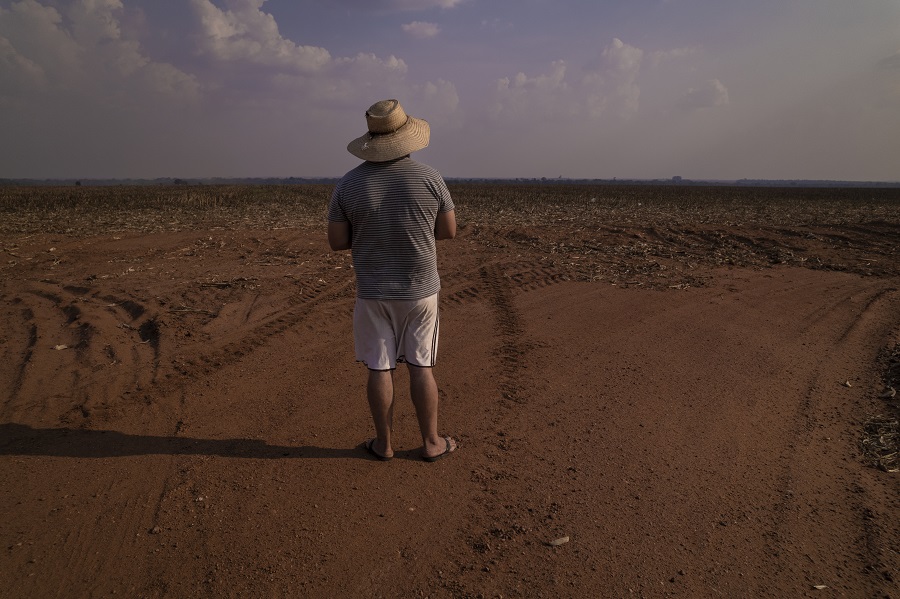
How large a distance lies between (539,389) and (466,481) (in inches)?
55.9

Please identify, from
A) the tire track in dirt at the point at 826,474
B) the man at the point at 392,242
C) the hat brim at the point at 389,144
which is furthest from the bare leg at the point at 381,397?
the tire track in dirt at the point at 826,474

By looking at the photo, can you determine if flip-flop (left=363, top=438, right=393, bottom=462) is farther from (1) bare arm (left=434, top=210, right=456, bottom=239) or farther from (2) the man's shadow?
(1) bare arm (left=434, top=210, right=456, bottom=239)

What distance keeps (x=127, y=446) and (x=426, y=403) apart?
A: 193cm

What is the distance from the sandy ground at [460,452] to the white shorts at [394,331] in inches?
26.6

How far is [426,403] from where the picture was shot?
321 centimetres

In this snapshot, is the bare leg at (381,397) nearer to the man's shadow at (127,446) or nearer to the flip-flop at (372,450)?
the flip-flop at (372,450)

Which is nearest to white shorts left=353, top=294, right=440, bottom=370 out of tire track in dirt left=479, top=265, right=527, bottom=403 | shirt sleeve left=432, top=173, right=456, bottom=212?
shirt sleeve left=432, top=173, right=456, bottom=212

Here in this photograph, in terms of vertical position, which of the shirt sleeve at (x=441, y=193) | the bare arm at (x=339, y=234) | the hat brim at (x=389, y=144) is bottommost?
the bare arm at (x=339, y=234)

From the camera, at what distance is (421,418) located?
3266mm

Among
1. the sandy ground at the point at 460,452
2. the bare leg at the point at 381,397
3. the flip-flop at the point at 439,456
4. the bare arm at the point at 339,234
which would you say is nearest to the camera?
the sandy ground at the point at 460,452

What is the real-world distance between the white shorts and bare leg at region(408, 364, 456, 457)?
6 centimetres

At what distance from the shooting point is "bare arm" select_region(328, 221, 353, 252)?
301cm

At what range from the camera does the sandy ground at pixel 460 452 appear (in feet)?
7.99

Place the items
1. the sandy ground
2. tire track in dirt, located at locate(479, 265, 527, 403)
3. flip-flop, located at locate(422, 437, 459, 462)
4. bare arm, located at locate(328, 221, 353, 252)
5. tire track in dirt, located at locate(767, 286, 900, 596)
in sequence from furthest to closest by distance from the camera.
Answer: tire track in dirt, located at locate(479, 265, 527, 403)
flip-flop, located at locate(422, 437, 459, 462)
bare arm, located at locate(328, 221, 353, 252)
tire track in dirt, located at locate(767, 286, 900, 596)
the sandy ground
